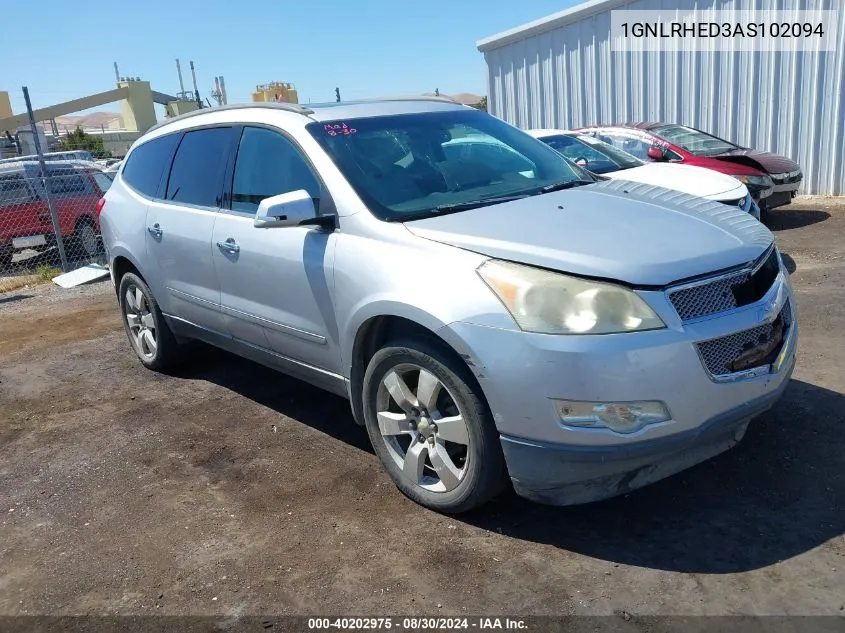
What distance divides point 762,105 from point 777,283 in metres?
11.2

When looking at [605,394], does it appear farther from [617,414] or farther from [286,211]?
[286,211]

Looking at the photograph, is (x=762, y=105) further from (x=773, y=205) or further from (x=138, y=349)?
(x=138, y=349)

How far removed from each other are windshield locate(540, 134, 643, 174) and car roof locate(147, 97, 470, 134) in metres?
Result: 3.70

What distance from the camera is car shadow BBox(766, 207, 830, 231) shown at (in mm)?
10305

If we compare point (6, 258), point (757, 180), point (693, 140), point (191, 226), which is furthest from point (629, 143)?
point (6, 258)

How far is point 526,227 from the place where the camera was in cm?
321

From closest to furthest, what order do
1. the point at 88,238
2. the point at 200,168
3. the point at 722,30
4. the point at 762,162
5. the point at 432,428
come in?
the point at 432,428 < the point at 200,168 < the point at 762,162 < the point at 88,238 < the point at 722,30

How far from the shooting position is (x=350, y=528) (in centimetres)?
337

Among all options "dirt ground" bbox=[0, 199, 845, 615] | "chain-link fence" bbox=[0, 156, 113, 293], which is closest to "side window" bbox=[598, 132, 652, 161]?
"dirt ground" bbox=[0, 199, 845, 615]

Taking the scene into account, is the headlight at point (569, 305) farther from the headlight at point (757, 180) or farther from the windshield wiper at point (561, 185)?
the headlight at point (757, 180)

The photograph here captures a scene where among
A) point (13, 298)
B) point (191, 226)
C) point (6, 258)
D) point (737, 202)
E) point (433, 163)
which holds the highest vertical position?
point (433, 163)

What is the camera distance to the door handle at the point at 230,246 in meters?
4.21

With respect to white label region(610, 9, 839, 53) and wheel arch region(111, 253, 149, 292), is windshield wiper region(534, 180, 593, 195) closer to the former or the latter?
wheel arch region(111, 253, 149, 292)

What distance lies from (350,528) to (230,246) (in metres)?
1.79
